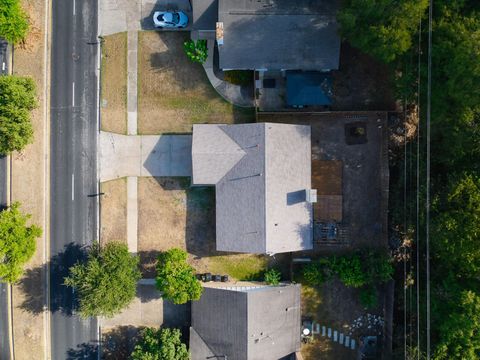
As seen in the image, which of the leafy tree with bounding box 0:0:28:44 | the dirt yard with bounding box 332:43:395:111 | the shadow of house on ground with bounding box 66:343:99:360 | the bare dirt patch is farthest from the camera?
the shadow of house on ground with bounding box 66:343:99:360

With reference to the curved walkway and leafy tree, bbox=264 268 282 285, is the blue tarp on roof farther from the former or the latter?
leafy tree, bbox=264 268 282 285

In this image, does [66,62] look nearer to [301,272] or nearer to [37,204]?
[37,204]

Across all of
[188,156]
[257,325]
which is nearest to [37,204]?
[188,156]

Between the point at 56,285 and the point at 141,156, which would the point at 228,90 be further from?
the point at 56,285

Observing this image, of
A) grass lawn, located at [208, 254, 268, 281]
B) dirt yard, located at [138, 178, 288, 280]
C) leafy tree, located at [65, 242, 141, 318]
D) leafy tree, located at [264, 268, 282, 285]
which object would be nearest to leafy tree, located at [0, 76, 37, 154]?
dirt yard, located at [138, 178, 288, 280]

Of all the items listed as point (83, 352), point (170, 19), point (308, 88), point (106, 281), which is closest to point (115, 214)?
point (106, 281)
